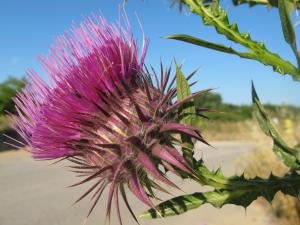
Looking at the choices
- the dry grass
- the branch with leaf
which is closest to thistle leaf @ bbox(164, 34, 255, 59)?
the branch with leaf

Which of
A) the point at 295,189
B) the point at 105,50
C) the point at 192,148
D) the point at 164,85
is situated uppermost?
the point at 105,50

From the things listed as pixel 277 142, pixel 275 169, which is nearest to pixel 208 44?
pixel 277 142

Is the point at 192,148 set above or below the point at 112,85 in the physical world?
below

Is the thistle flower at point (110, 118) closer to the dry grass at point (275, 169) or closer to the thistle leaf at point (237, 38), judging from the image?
the thistle leaf at point (237, 38)

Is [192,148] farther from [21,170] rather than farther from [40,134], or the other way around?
[21,170]

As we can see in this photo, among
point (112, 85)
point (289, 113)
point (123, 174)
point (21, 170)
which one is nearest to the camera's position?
point (123, 174)

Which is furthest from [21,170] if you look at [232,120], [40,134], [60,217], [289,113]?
[232,120]

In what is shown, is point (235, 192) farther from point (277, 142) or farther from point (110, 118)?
point (110, 118)

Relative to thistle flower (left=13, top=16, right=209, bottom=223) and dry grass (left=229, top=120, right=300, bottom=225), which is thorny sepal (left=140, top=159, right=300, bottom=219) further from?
dry grass (left=229, top=120, right=300, bottom=225)
